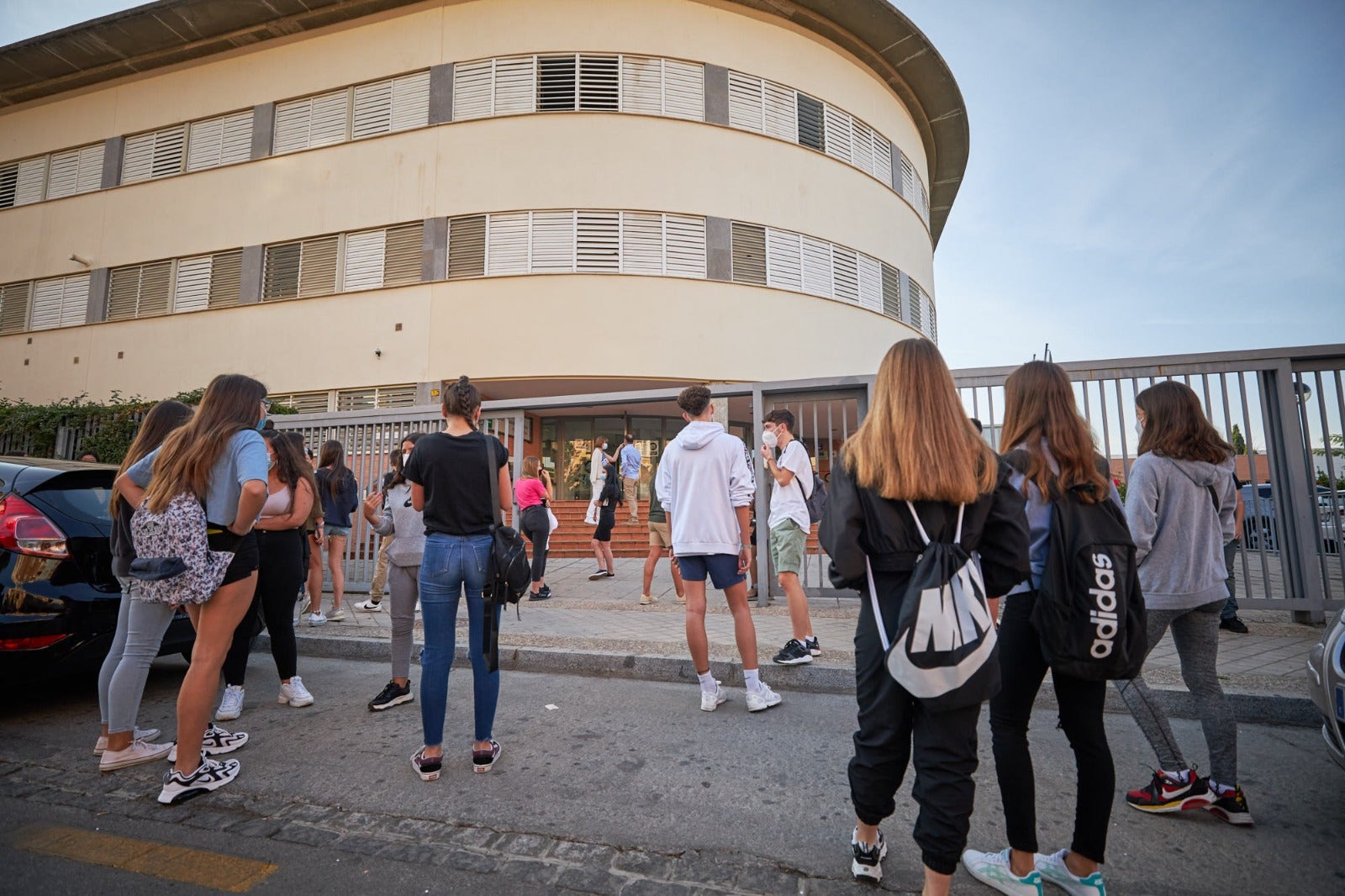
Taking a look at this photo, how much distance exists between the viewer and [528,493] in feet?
28.2

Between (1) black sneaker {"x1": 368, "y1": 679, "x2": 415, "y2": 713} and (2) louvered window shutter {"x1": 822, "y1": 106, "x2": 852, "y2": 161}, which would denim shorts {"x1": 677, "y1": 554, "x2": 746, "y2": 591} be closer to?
(1) black sneaker {"x1": 368, "y1": 679, "x2": 415, "y2": 713}

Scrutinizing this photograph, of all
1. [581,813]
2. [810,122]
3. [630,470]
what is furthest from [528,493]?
[810,122]

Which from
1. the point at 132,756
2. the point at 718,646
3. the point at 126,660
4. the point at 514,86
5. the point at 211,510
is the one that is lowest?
the point at 132,756

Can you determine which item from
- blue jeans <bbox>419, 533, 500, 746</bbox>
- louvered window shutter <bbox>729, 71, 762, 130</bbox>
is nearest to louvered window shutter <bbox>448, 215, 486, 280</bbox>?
louvered window shutter <bbox>729, 71, 762, 130</bbox>

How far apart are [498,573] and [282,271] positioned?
55.0 feet

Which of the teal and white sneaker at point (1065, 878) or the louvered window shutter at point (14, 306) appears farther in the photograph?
the louvered window shutter at point (14, 306)

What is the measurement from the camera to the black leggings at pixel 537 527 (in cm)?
857

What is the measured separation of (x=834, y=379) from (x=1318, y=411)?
4416 mm

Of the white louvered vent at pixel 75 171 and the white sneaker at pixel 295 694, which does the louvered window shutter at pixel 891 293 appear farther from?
the white louvered vent at pixel 75 171

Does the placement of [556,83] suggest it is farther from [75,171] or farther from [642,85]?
[75,171]

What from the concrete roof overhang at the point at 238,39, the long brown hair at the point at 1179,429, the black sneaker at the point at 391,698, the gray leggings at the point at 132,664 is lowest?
the black sneaker at the point at 391,698

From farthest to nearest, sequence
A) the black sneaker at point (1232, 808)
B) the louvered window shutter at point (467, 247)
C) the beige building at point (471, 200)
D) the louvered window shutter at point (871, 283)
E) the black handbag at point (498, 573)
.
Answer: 1. the louvered window shutter at point (871, 283)
2. the louvered window shutter at point (467, 247)
3. the beige building at point (471, 200)
4. the black handbag at point (498, 573)
5. the black sneaker at point (1232, 808)

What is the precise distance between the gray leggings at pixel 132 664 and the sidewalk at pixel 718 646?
2.47 meters

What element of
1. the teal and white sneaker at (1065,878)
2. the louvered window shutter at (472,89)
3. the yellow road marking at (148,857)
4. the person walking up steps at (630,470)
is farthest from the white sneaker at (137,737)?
the louvered window shutter at (472,89)
